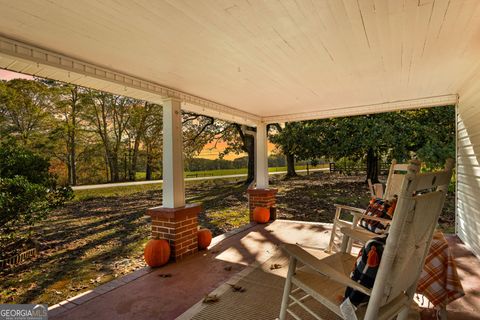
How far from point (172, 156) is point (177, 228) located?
944 mm

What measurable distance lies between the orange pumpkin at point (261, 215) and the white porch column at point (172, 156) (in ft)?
6.79

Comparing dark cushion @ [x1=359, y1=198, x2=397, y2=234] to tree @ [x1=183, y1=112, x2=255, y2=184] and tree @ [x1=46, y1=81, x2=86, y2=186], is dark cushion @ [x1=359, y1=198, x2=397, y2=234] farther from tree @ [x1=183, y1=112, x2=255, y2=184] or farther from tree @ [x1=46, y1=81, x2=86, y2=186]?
tree @ [x1=46, y1=81, x2=86, y2=186]

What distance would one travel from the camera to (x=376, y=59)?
2711 mm

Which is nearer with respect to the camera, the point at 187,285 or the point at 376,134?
the point at 187,285

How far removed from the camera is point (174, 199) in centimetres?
351

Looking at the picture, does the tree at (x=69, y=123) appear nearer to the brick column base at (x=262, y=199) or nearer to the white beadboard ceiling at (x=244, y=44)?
the brick column base at (x=262, y=199)

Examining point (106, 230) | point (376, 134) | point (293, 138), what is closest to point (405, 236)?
point (106, 230)

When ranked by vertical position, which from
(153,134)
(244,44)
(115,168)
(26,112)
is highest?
(26,112)

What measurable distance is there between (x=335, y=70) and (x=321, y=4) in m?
1.40

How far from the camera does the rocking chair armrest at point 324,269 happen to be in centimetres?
125

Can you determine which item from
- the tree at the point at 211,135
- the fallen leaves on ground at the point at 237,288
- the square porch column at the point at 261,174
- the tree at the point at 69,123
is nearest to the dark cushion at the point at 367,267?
the fallen leaves on ground at the point at 237,288

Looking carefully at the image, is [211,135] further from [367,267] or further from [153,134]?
[367,267]

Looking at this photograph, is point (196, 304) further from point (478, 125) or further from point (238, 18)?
point (478, 125)

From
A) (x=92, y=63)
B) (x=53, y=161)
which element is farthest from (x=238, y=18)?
(x=53, y=161)
